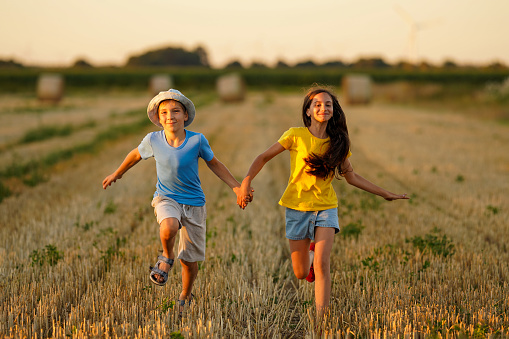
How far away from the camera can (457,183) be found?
973 cm

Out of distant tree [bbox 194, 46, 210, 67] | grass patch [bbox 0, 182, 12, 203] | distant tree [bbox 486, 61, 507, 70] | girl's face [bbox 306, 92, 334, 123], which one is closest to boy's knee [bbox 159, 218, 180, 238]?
girl's face [bbox 306, 92, 334, 123]

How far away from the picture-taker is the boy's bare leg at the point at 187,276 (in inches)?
165

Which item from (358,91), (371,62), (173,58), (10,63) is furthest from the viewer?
(173,58)

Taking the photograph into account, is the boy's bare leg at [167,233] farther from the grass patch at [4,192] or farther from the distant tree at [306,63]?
the distant tree at [306,63]

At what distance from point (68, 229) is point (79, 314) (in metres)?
2.50

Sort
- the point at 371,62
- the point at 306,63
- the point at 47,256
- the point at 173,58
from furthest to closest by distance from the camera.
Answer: the point at 173,58, the point at 371,62, the point at 306,63, the point at 47,256

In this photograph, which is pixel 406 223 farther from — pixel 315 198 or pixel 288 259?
pixel 315 198

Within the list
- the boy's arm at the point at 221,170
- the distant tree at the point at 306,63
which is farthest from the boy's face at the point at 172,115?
the distant tree at the point at 306,63

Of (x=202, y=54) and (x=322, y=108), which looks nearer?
(x=322, y=108)

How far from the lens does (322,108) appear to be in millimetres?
4234

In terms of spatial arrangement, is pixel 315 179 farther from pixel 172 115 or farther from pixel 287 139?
pixel 172 115

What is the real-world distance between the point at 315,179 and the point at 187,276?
4.43ft

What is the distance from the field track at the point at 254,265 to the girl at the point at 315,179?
0.51 m

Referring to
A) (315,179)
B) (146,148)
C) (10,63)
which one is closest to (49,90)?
(146,148)
